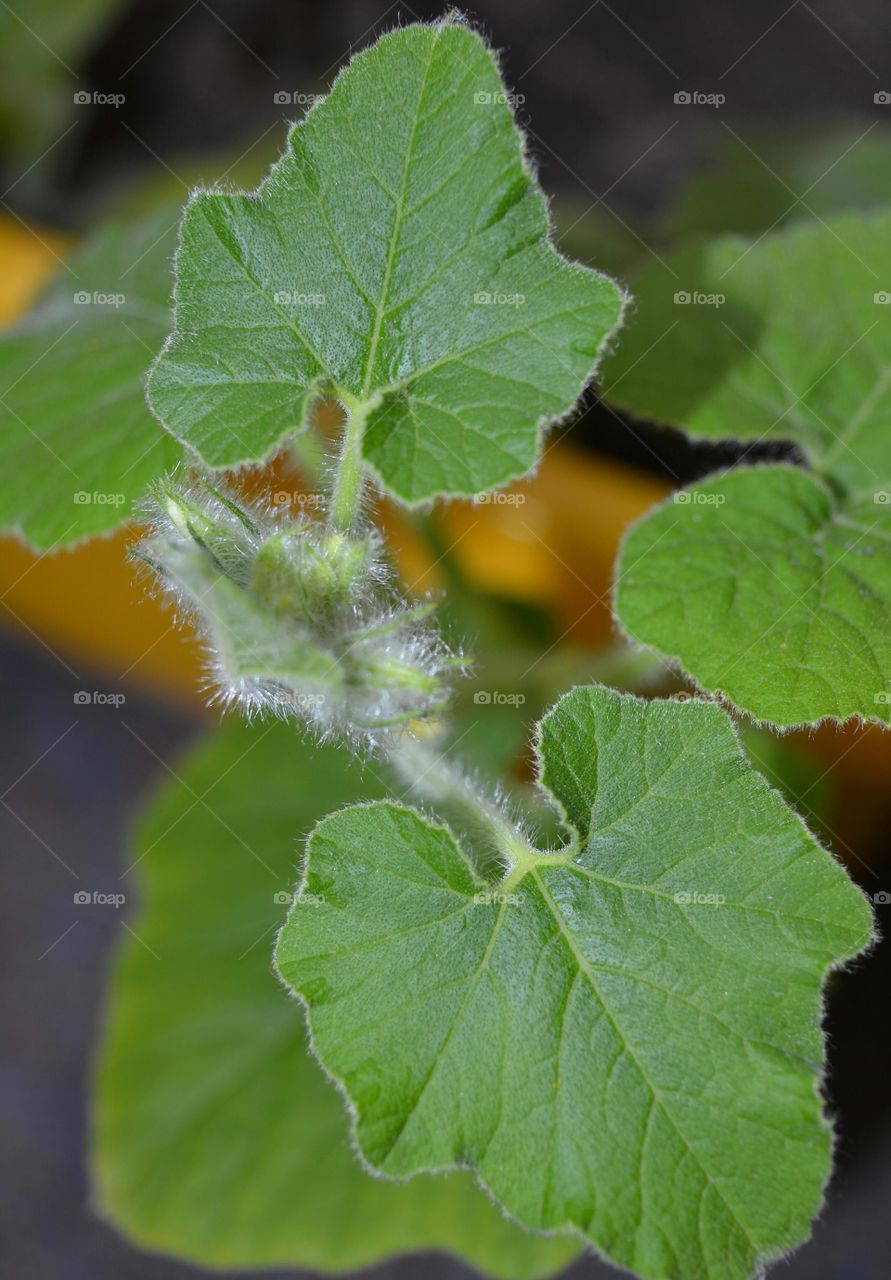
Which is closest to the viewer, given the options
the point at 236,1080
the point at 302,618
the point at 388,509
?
the point at 302,618

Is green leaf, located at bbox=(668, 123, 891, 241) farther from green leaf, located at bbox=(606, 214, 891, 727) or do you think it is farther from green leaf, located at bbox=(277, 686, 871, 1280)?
green leaf, located at bbox=(277, 686, 871, 1280)

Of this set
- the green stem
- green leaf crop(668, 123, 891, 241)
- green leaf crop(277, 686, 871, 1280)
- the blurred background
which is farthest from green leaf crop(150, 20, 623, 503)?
green leaf crop(668, 123, 891, 241)

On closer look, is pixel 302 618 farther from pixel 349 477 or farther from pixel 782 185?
pixel 782 185

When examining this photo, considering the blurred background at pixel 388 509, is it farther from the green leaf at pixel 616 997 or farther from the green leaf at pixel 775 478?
the green leaf at pixel 616 997

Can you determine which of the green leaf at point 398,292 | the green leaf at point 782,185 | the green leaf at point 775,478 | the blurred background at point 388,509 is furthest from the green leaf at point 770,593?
the green leaf at point 782,185

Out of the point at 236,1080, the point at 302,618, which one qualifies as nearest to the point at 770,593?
the point at 302,618

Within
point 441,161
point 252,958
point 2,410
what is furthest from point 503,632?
point 441,161
